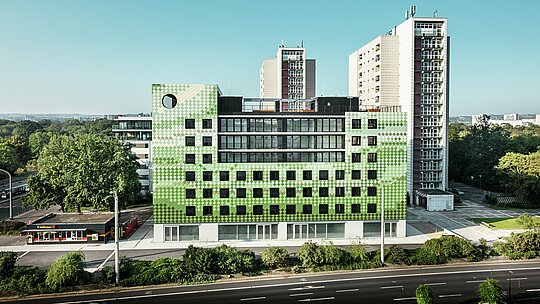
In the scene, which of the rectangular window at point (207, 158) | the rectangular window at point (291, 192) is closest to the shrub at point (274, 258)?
the rectangular window at point (291, 192)

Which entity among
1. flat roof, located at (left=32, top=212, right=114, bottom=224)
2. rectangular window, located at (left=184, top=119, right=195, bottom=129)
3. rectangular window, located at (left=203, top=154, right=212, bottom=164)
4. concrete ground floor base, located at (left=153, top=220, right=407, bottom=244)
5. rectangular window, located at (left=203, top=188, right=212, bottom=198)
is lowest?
concrete ground floor base, located at (left=153, top=220, right=407, bottom=244)

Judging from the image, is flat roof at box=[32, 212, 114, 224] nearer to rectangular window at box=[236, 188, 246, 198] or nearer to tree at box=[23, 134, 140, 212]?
tree at box=[23, 134, 140, 212]

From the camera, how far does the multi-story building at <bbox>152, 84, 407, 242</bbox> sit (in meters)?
60.1

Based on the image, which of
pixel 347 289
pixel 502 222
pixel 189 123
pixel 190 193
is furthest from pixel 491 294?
pixel 502 222

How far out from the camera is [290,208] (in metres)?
61.1

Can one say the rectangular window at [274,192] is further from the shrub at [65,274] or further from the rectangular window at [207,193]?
the shrub at [65,274]

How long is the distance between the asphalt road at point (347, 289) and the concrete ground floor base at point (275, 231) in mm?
14370

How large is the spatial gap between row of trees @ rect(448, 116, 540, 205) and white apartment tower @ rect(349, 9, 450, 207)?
41.2ft

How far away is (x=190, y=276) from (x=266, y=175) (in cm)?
2018

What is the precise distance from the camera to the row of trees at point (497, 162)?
85.8m

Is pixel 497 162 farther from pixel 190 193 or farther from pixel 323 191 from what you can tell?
pixel 190 193

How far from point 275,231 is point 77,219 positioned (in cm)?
2689

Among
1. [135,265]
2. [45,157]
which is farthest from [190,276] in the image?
[45,157]

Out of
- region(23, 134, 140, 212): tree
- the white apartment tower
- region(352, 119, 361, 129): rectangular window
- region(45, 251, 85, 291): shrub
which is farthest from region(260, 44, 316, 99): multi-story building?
region(45, 251, 85, 291): shrub
